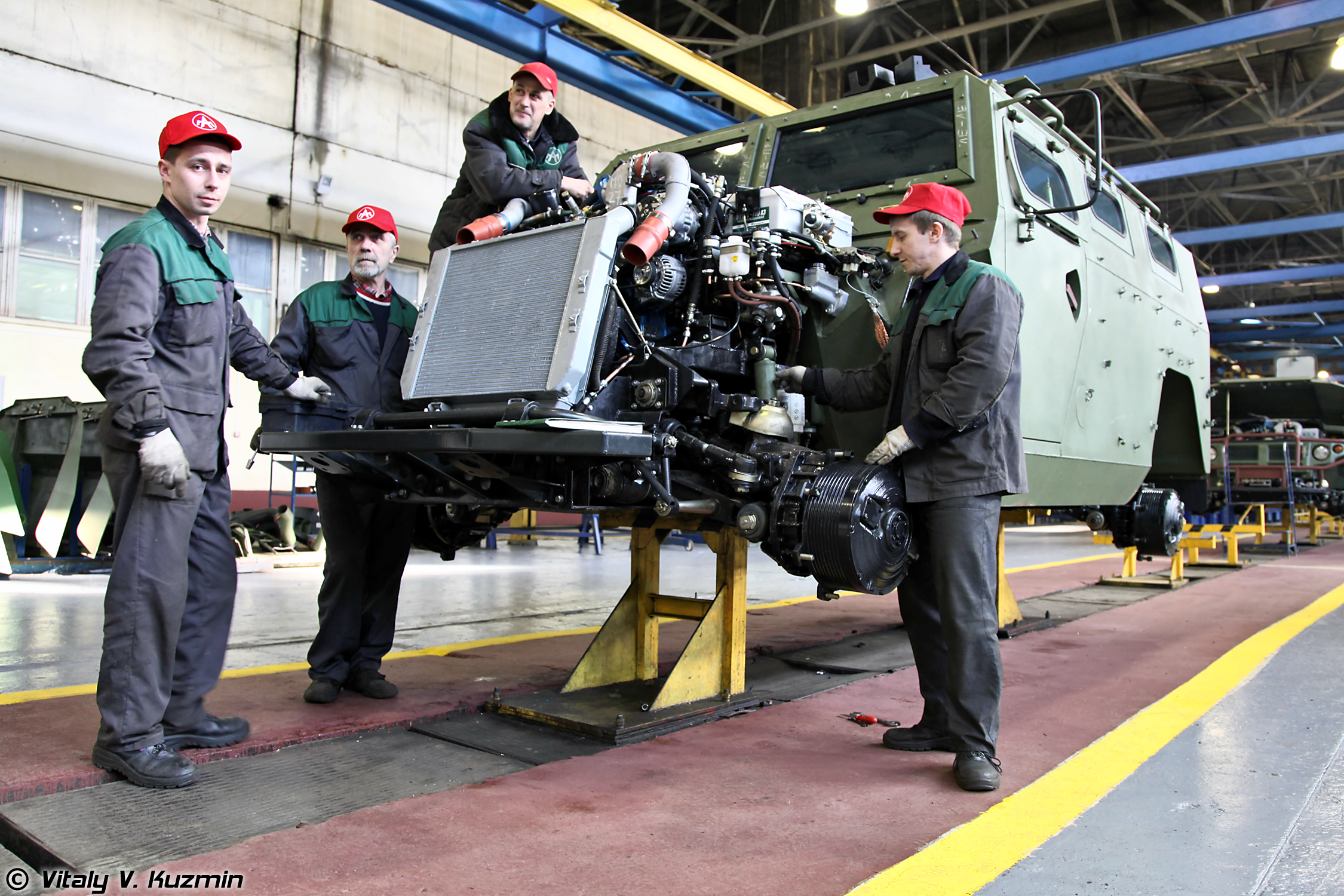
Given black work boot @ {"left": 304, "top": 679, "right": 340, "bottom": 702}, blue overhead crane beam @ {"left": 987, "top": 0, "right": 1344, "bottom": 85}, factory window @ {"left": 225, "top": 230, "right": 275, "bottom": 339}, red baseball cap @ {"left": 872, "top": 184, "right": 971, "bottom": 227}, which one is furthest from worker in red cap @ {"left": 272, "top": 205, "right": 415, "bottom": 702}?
factory window @ {"left": 225, "top": 230, "right": 275, "bottom": 339}

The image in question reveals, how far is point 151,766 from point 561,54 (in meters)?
8.57

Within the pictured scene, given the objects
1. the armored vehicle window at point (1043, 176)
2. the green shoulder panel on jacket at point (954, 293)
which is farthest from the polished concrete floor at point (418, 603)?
the armored vehicle window at point (1043, 176)

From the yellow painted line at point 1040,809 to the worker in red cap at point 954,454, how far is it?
187 mm

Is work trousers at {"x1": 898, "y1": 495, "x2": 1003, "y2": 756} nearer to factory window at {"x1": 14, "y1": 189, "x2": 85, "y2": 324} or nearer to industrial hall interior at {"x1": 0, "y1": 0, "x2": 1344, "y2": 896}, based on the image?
industrial hall interior at {"x1": 0, "y1": 0, "x2": 1344, "y2": 896}

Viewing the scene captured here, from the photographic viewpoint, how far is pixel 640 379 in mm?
2846

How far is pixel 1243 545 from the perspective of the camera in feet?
44.5

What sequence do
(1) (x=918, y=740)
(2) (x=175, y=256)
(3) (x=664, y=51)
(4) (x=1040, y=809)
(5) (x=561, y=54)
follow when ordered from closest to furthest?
(4) (x=1040, y=809) < (2) (x=175, y=256) < (1) (x=918, y=740) < (5) (x=561, y=54) < (3) (x=664, y=51)

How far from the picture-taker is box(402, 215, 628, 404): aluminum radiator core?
2639 mm

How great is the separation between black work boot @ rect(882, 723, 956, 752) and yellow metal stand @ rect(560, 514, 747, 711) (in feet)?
2.10

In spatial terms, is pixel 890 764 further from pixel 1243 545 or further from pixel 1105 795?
pixel 1243 545

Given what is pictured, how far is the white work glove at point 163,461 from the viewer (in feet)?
7.75

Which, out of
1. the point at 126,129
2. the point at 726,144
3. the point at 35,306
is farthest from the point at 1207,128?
the point at 35,306

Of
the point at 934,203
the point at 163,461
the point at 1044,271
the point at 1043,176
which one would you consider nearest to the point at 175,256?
the point at 163,461

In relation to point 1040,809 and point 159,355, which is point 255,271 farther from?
point 1040,809
